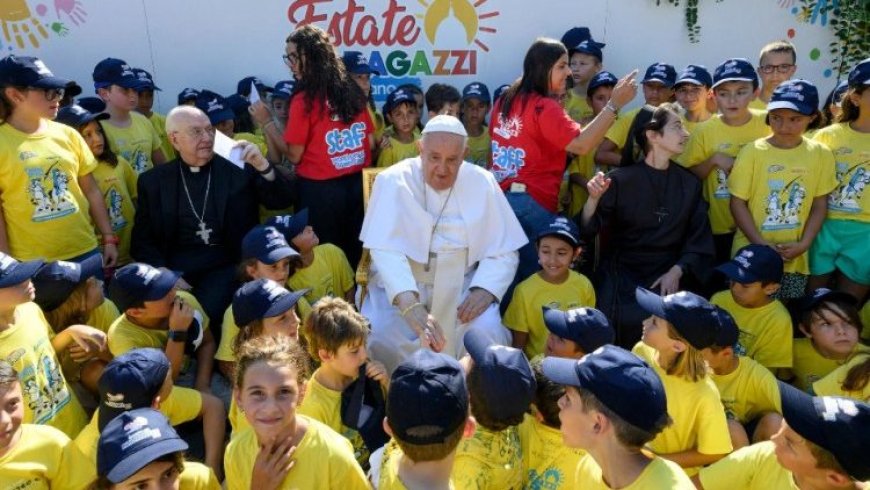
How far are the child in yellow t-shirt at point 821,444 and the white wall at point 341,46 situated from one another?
4455 millimetres

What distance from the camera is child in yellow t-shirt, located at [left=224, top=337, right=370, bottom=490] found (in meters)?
2.43

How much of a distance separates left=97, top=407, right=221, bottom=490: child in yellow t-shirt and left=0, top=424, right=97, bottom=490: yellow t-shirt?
13.2 inches

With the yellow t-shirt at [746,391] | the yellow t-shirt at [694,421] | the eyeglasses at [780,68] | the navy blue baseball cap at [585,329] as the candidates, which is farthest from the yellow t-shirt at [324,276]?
the eyeglasses at [780,68]

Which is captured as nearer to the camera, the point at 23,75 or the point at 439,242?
the point at 23,75

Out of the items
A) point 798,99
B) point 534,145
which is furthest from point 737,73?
point 534,145

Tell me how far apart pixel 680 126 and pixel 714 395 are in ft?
6.47

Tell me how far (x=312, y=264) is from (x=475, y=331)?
1.57 meters

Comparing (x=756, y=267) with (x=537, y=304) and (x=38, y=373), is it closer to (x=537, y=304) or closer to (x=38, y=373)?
(x=537, y=304)

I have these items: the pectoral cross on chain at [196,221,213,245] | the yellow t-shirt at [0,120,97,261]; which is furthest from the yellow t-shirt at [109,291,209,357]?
the pectoral cross on chain at [196,221,213,245]

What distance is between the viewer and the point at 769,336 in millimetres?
3891

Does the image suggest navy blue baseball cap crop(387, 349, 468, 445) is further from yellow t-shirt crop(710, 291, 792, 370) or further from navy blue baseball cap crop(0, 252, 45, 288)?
yellow t-shirt crop(710, 291, 792, 370)

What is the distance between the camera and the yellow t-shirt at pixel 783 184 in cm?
430

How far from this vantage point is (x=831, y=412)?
209 cm

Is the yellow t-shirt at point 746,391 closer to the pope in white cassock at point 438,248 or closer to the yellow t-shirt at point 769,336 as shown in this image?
the yellow t-shirt at point 769,336
